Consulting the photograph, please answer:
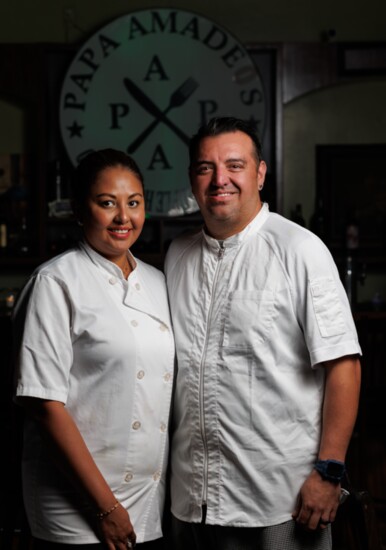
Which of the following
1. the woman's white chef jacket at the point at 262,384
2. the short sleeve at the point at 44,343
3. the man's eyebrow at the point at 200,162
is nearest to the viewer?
the short sleeve at the point at 44,343

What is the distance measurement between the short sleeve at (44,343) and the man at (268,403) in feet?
1.01

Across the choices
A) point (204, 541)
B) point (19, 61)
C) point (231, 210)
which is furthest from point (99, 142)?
point (204, 541)

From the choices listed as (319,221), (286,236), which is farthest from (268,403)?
(319,221)

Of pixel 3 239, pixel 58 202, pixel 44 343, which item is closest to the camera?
pixel 44 343

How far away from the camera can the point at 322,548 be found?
1.76 metres

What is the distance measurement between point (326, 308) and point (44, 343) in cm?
65

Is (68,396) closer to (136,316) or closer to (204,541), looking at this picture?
(136,316)

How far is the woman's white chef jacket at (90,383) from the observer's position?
162 centimetres

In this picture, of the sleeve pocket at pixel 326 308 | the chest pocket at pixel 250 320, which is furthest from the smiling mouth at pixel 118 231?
the sleeve pocket at pixel 326 308

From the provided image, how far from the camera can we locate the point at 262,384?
1.72m

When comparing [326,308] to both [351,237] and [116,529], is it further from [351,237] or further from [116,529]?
[351,237]

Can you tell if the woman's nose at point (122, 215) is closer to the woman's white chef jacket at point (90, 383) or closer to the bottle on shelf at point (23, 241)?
the woman's white chef jacket at point (90, 383)

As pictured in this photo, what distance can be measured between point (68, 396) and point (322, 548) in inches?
27.9

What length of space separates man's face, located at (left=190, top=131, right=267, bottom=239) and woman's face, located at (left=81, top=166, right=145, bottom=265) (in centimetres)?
17
